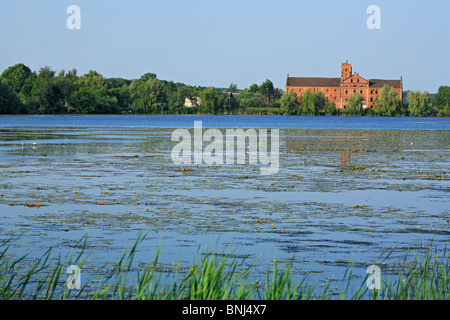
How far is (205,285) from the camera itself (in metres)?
7.22

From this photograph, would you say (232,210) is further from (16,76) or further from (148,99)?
(16,76)

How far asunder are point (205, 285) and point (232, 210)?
9.75 m

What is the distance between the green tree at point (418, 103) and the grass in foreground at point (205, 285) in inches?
7133

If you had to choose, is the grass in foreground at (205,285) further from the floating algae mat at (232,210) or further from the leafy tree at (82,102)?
the leafy tree at (82,102)

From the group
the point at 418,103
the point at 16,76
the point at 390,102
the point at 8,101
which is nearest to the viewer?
the point at 8,101

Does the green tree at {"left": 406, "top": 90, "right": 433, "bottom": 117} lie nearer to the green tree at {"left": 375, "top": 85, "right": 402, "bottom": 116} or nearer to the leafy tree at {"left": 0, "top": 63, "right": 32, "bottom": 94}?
the green tree at {"left": 375, "top": 85, "right": 402, "bottom": 116}

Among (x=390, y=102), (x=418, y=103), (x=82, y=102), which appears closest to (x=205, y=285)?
(x=82, y=102)

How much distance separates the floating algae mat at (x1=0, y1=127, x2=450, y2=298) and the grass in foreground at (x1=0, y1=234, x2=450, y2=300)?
0.61 meters

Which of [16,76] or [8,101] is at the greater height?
[16,76]

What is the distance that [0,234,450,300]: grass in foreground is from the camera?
24.2 feet

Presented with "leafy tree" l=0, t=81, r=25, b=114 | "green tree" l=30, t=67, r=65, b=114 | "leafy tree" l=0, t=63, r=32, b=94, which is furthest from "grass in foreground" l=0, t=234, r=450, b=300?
"leafy tree" l=0, t=63, r=32, b=94

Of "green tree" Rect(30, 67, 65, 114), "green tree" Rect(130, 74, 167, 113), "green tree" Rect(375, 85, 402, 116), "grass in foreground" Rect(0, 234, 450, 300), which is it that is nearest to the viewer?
"grass in foreground" Rect(0, 234, 450, 300)

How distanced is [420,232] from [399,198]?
5.21 meters
